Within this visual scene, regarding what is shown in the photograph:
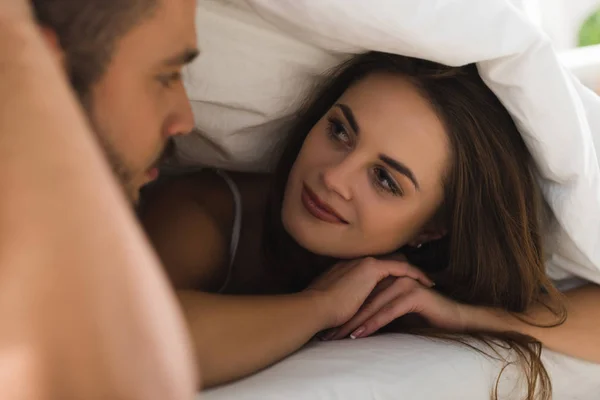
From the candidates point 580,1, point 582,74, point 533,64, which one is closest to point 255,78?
point 533,64

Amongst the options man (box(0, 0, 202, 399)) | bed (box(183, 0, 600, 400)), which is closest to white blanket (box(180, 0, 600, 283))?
bed (box(183, 0, 600, 400))

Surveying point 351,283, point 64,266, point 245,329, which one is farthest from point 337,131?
point 64,266

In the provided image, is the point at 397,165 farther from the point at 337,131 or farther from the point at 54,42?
the point at 54,42

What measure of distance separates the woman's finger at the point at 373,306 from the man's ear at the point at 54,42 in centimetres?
60

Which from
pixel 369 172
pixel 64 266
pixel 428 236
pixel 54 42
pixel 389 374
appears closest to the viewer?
pixel 64 266

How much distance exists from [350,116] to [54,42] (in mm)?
522

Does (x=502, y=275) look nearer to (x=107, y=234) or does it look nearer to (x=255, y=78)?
(x=255, y=78)

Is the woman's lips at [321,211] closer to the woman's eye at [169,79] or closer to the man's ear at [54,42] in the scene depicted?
the woman's eye at [169,79]

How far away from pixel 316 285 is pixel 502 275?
0.31 m

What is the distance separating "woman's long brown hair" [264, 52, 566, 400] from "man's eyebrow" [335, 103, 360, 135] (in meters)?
0.06

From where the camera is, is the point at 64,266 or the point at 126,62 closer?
the point at 64,266

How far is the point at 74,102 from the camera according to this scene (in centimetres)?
41

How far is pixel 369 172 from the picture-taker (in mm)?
917

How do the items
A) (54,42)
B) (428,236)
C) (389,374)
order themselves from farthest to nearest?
(428,236), (389,374), (54,42)
